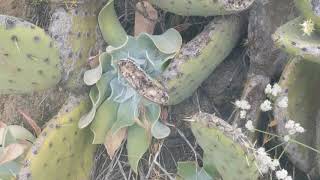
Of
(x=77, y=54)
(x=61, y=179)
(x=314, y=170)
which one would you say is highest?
(x=77, y=54)

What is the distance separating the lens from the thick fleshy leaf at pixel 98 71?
155cm

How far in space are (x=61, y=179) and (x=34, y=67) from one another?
1.17 feet

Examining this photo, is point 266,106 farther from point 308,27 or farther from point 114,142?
point 114,142

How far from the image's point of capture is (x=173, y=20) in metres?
1.76

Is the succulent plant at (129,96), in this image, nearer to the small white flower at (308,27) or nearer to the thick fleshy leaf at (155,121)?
the thick fleshy leaf at (155,121)

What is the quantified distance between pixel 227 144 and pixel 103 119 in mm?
453

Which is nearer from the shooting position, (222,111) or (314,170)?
(314,170)

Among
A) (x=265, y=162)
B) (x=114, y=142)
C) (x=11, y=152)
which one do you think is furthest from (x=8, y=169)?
(x=265, y=162)

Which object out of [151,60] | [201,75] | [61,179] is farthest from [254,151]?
[61,179]

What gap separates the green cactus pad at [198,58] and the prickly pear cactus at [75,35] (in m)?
0.27

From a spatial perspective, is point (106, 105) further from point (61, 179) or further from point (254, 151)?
point (254, 151)

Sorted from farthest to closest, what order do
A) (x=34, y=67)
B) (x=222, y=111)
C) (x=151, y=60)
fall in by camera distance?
1. (x=222, y=111)
2. (x=151, y=60)
3. (x=34, y=67)

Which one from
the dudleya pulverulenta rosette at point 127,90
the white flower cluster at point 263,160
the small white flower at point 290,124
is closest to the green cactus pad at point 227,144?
the white flower cluster at point 263,160

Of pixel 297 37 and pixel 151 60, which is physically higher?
pixel 297 37
